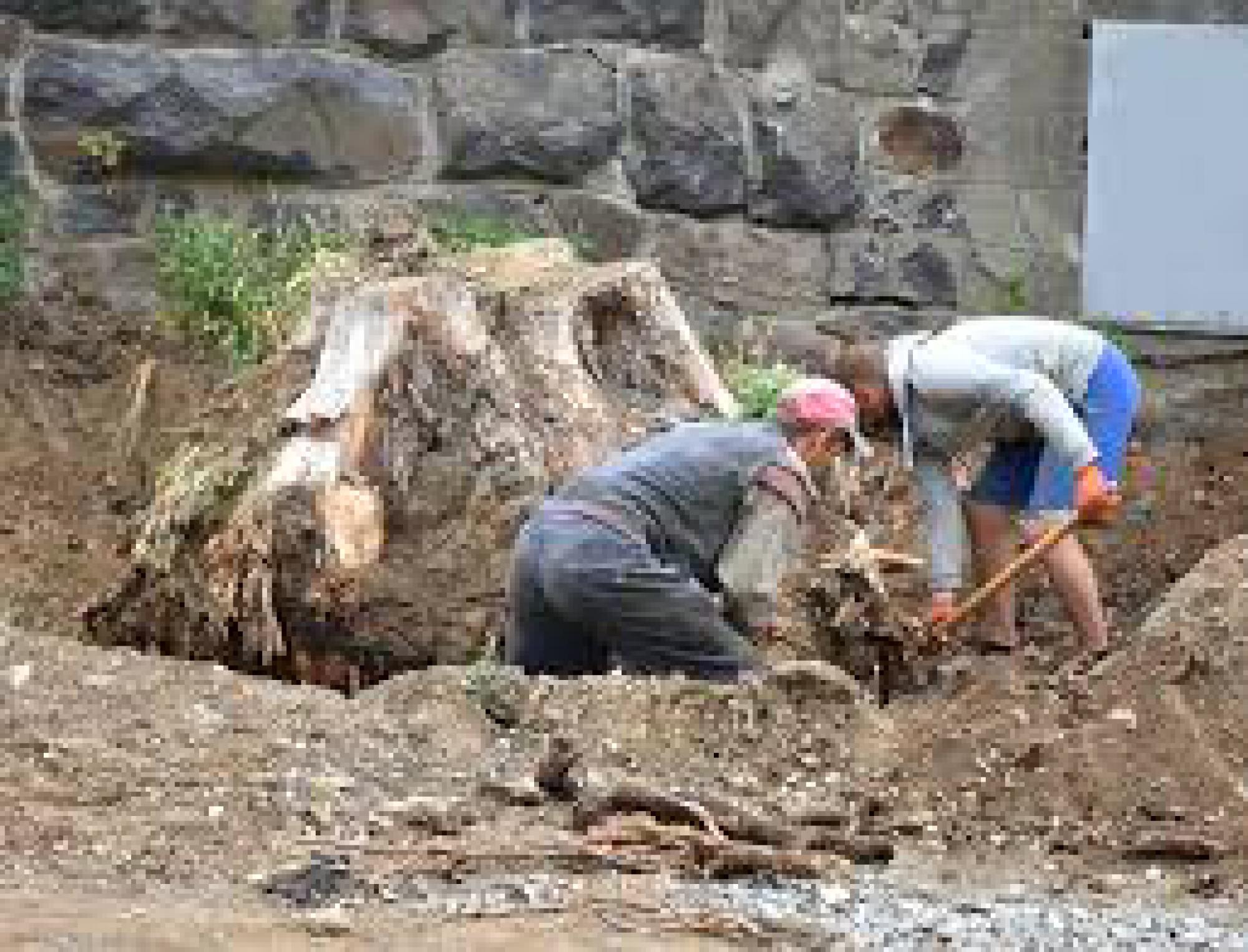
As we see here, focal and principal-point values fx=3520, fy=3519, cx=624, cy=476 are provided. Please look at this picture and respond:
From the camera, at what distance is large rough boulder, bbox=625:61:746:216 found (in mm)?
11695

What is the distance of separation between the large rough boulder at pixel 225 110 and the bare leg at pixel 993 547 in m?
2.60

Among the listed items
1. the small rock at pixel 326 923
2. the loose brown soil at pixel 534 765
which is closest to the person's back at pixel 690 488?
the loose brown soil at pixel 534 765

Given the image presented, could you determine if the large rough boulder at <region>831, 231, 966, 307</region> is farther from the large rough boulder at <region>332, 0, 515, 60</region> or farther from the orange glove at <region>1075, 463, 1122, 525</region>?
→ the orange glove at <region>1075, 463, 1122, 525</region>

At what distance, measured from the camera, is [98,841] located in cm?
672

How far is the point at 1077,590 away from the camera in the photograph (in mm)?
9602

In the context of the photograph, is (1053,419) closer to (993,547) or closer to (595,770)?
(993,547)

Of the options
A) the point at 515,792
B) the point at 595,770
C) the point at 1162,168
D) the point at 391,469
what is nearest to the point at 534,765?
the point at 595,770

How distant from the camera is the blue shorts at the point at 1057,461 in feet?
31.6

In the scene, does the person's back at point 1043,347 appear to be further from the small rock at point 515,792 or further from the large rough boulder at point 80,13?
the large rough boulder at point 80,13

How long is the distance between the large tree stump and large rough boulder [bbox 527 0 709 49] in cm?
174

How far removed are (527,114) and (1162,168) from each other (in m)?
2.24

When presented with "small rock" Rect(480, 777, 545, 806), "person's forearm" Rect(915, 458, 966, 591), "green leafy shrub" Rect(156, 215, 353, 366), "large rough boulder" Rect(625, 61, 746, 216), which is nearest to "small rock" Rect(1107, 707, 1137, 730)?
"small rock" Rect(480, 777, 545, 806)

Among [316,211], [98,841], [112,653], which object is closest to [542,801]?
[98,841]

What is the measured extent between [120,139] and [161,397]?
1.06 metres
